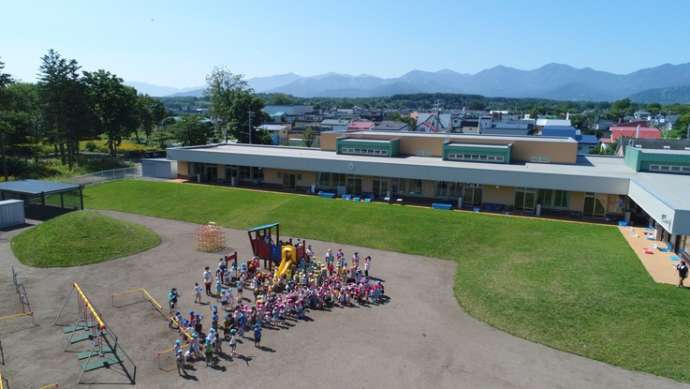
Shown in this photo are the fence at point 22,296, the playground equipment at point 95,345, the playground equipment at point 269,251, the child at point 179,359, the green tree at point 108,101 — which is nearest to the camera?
the child at point 179,359

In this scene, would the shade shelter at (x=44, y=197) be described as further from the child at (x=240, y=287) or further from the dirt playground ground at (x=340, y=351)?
the child at (x=240, y=287)

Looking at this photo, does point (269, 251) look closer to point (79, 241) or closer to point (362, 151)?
point (79, 241)

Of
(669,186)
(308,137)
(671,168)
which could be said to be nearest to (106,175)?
(308,137)

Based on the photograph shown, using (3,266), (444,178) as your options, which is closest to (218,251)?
(3,266)

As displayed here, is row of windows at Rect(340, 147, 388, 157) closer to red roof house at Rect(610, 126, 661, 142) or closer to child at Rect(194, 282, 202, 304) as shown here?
child at Rect(194, 282, 202, 304)

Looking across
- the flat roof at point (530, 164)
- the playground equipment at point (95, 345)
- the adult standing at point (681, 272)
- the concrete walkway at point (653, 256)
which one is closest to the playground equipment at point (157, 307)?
the playground equipment at point (95, 345)

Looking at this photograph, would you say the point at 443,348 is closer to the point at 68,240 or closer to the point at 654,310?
the point at 654,310
